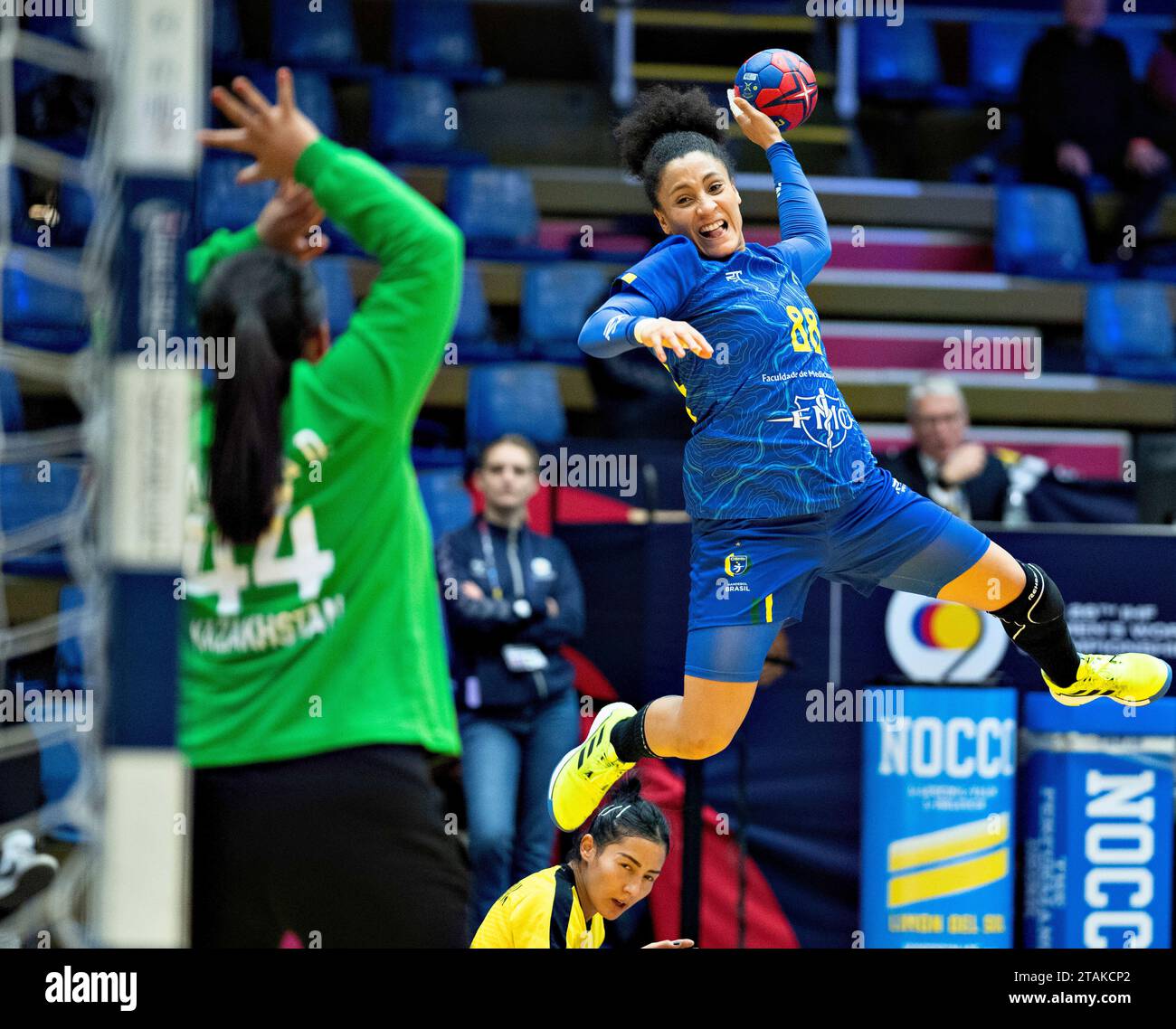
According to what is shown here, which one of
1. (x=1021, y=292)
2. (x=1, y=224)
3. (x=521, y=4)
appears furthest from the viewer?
(x=521, y=4)

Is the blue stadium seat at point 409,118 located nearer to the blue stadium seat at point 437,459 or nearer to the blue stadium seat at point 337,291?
the blue stadium seat at point 337,291

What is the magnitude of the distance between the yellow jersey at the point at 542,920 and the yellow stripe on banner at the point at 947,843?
1.40 metres

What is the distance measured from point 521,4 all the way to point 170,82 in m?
5.82

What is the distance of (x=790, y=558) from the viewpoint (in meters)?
3.48

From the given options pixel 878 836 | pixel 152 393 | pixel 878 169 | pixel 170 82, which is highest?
pixel 878 169

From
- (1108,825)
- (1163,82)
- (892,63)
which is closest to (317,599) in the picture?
(1108,825)

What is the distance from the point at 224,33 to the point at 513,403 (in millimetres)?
2486

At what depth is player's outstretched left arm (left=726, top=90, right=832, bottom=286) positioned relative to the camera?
11.8 ft

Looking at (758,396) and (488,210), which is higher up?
(488,210)

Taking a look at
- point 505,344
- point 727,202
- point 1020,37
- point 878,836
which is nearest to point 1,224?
point 505,344

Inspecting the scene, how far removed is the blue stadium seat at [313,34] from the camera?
26.2 feet

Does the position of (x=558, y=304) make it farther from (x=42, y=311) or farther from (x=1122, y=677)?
(x=1122, y=677)

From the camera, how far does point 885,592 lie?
5.16 m

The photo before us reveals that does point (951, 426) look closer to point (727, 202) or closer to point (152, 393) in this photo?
point (727, 202)
